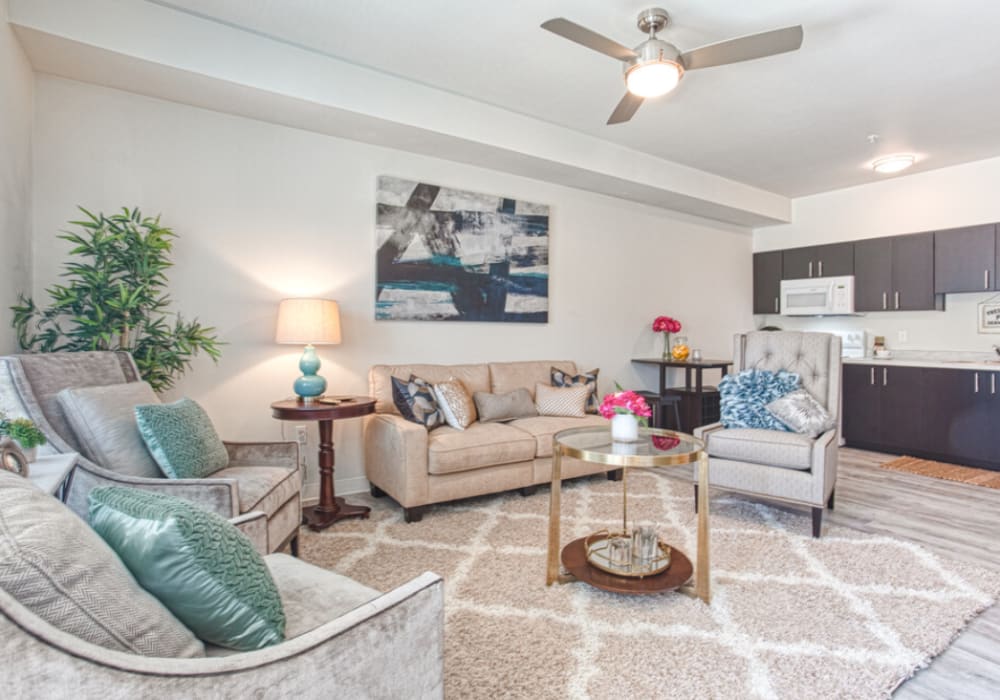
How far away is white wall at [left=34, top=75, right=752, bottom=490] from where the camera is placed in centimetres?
286

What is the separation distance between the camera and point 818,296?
18.6ft

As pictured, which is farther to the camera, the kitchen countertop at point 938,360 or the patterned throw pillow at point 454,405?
the kitchen countertop at point 938,360

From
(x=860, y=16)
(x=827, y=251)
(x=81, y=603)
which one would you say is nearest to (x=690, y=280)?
(x=827, y=251)

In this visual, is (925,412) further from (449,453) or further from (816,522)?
(449,453)

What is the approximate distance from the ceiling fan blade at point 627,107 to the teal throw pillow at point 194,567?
9.15ft

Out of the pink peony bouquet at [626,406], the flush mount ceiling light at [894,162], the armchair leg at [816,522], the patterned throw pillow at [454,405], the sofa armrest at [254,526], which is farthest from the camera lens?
the flush mount ceiling light at [894,162]

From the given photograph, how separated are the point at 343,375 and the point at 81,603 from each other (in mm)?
2945

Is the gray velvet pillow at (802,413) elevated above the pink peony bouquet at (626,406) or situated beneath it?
situated beneath

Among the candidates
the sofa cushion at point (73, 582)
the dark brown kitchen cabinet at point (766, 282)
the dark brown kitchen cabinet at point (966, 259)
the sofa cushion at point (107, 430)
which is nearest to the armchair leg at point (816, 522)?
the sofa cushion at point (73, 582)

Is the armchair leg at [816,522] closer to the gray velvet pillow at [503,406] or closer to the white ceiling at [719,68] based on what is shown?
the gray velvet pillow at [503,406]

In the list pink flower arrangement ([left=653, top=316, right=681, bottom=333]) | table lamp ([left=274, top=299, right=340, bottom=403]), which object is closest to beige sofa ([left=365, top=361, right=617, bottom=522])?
table lamp ([left=274, top=299, right=340, bottom=403])

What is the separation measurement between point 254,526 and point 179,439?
0.67 meters

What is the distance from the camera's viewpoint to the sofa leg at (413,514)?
3096 mm

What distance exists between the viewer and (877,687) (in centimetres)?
168
